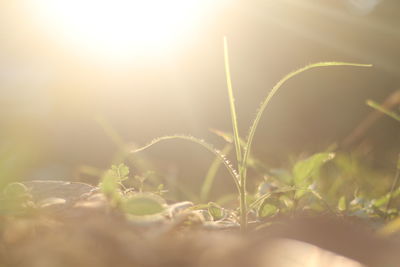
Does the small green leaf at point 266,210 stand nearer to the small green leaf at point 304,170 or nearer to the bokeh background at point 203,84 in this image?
the small green leaf at point 304,170

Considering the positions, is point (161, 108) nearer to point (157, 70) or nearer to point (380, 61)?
point (157, 70)

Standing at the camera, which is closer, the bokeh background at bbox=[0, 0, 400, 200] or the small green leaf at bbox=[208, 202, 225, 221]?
the small green leaf at bbox=[208, 202, 225, 221]

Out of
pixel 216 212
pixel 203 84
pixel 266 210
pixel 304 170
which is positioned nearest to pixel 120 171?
pixel 216 212

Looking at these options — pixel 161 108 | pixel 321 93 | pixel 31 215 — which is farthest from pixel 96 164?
pixel 31 215

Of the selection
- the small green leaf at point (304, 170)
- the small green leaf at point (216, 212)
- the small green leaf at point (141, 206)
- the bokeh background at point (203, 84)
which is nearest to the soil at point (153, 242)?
the small green leaf at point (141, 206)

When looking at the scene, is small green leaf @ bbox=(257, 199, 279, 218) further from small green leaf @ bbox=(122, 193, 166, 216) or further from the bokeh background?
the bokeh background

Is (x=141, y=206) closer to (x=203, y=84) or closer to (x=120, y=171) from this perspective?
(x=120, y=171)

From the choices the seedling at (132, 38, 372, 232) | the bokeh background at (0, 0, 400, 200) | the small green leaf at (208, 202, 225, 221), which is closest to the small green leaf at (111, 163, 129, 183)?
the seedling at (132, 38, 372, 232)

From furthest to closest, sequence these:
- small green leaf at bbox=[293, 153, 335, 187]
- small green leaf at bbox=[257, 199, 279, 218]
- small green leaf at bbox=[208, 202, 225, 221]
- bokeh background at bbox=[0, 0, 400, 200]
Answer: bokeh background at bbox=[0, 0, 400, 200], small green leaf at bbox=[293, 153, 335, 187], small green leaf at bbox=[257, 199, 279, 218], small green leaf at bbox=[208, 202, 225, 221]
